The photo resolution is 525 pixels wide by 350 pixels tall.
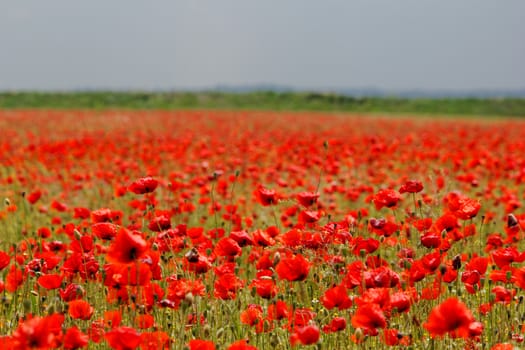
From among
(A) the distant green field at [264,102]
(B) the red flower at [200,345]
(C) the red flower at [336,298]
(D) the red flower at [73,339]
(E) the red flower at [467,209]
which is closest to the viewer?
(D) the red flower at [73,339]

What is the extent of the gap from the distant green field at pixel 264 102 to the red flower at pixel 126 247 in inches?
1426

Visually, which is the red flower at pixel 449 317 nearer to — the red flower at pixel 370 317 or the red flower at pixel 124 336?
the red flower at pixel 370 317

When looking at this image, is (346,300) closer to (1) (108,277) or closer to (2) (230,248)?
(2) (230,248)

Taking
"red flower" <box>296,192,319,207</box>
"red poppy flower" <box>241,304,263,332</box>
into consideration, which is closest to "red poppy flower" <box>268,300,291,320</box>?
"red poppy flower" <box>241,304,263,332</box>

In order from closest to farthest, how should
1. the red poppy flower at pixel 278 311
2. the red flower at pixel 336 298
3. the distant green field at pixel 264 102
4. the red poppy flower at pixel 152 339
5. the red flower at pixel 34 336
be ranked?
1. the red flower at pixel 34 336
2. the red poppy flower at pixel 152 339
3. the red flower at pixel 336 298
4. the red poppy flower at pixel 278 311
5. the distant green field at pixel 264 102

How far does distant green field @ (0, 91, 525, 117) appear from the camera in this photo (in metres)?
38.5

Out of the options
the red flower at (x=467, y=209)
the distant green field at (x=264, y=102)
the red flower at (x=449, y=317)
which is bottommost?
the distant green field at (x=264, y=102)

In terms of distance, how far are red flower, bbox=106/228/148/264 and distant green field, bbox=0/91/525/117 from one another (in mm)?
36231

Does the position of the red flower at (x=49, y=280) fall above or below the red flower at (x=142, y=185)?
below

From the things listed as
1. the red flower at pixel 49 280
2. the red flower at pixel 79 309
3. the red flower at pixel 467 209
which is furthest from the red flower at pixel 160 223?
the red flower at pixel 467 209

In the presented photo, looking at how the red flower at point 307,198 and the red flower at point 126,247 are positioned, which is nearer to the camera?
the red flower at point 126,247

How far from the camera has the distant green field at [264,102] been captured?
1517 inches

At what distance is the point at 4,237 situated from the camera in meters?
5.44

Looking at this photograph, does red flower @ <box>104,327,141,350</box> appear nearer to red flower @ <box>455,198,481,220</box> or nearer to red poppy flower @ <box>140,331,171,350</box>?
red poppy flower @ <box>140,331,171,350</box>
